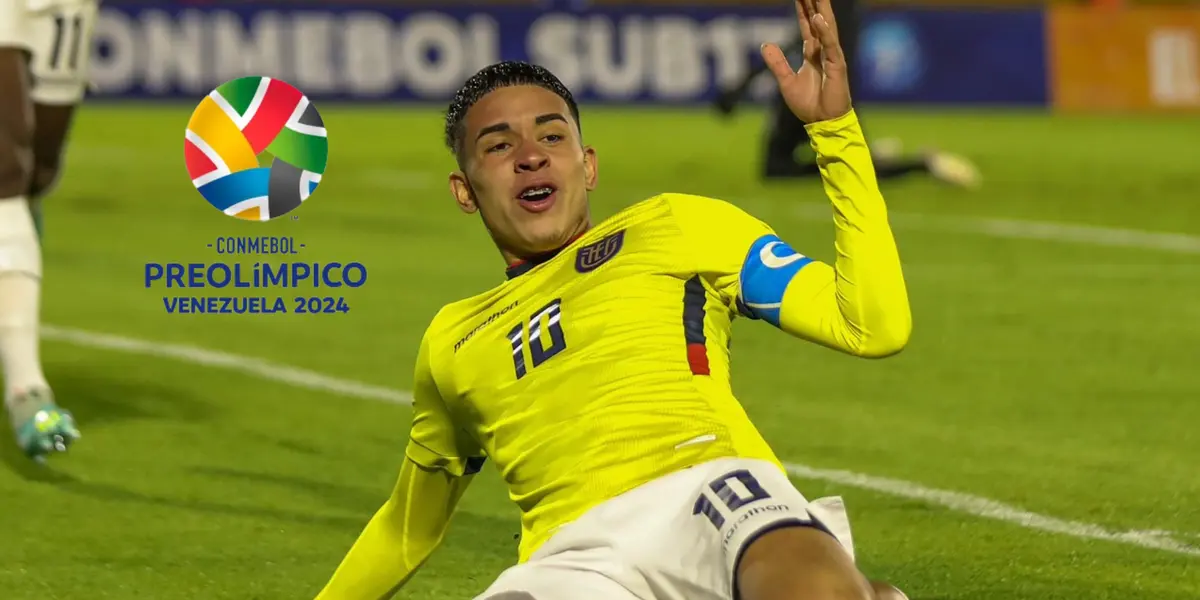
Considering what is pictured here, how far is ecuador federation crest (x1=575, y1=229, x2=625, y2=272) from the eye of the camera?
154 inches

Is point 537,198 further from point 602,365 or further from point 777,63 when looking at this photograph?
point 777,63

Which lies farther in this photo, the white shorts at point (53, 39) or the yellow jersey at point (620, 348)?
the white shorts at point (53, 39)

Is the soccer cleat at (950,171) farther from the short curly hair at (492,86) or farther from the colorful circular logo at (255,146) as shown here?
the short curly hair at (492,86)

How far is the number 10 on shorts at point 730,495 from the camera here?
3.45m

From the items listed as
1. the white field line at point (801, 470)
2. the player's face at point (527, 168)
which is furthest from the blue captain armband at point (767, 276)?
the white field line at point (801, 470)

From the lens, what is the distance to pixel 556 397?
12.4ft

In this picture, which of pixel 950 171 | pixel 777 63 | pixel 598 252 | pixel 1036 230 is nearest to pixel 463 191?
pixel 598 252

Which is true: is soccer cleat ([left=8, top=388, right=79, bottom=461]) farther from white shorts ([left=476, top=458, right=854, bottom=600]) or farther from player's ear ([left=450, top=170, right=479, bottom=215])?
white shorts ([left=476, top=458, right=854, bottom=600])

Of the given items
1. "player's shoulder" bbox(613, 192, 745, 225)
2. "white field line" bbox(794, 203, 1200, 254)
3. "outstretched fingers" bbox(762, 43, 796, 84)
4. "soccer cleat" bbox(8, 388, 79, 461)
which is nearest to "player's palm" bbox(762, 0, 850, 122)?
"outstretched fingers" bbox(762, 43, 796, 84)

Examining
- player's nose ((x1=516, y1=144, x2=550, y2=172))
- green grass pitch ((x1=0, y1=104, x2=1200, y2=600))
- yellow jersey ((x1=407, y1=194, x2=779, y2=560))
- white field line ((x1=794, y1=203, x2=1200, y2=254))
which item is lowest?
white field line ((x1=794, y1=203, x2=1200, y2=254))

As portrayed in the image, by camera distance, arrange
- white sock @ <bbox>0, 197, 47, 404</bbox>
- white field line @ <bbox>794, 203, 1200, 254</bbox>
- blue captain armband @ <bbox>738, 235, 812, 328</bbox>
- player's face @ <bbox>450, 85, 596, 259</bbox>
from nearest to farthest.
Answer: blue captain armband @ <bbox>738, 235, 812, 328</bbox>, player's face @ <bbox>450, 85, 596, 259</bbox>, white sock @ <bbox>0, 197, 47, 404</bbox>, white field line @ <bbox>794, 203, 1200, 254</bbox>

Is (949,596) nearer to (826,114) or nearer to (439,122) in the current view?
(826,114)

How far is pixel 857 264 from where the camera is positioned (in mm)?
3475

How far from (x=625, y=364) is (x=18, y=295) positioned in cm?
270
